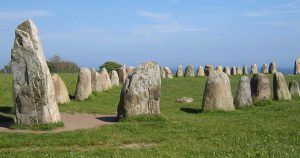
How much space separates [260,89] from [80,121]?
11.0 metres

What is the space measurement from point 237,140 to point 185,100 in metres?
13.4

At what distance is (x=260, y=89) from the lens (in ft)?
87.7

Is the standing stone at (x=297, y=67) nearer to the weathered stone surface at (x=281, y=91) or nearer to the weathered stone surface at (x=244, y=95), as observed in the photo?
the weathered stone surface at (x=281, y=91)

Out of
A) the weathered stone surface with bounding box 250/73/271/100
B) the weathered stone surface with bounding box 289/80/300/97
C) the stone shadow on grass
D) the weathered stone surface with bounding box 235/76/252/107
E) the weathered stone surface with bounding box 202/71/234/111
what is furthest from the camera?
the weathered stone surface with bounding box 289/80/300/97

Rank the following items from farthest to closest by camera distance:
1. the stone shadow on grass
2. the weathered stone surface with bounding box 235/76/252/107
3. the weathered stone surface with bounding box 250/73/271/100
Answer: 1. the weathered stone surface with bounding box 250/73/271/100
2. the weathered stone surface with bounding box 235/76/252/107
3. the stone shadow on grass

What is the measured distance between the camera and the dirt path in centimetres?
1766

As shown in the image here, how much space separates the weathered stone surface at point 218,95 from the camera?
23.1 m

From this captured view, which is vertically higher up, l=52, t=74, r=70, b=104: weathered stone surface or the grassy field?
l=52, t=74, r=70, b=104: weathered stone surface

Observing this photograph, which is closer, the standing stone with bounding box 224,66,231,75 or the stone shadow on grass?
the stone shadow on grass

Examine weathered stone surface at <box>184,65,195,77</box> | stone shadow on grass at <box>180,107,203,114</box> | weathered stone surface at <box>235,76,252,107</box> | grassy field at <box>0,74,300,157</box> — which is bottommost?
Result: grassy field at <box>0,74,300,157</box>

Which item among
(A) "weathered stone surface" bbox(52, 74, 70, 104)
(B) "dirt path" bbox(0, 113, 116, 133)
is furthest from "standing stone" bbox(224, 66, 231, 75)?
(B) "dirt path" bbox(0, 113, 116, 133)

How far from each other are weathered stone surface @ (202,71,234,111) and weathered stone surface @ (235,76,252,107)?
61.9 inches

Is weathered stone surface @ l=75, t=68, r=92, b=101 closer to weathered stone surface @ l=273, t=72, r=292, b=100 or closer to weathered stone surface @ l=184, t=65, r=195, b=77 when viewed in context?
weathered stone surface @ l=273, t=72, r=292, b=100

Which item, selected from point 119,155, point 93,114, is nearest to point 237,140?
point 119,155
